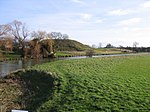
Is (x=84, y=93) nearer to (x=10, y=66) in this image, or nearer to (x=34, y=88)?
(x=34, y=88)

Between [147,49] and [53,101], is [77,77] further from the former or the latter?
[147,49]

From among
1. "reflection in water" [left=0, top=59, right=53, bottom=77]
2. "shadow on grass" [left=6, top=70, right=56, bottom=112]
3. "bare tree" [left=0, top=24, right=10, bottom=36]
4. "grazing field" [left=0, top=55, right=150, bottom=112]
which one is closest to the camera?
"grazing field" [left=0, top=55, right=150, bottom=112]

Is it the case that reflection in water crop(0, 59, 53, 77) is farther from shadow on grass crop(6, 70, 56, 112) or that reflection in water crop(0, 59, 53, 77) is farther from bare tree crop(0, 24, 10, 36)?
bare tree crop(0, 24, 10, 36)

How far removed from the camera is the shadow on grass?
14.9 metres

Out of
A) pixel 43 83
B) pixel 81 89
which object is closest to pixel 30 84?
pixel 43 83

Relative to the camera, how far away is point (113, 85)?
1697 cm

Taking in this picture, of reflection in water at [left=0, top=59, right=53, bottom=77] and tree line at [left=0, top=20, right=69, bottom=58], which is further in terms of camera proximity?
tree line at [left=0, top=20, right=69, bottom=58]

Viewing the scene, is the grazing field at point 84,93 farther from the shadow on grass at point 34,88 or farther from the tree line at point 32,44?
the tree line at point 32,44

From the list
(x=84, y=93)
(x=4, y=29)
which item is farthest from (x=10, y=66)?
(x=84, y=93)

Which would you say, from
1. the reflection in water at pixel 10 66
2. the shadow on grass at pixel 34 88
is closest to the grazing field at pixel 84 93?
the shadow on grass at pixel 34 88

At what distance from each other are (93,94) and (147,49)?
316ft

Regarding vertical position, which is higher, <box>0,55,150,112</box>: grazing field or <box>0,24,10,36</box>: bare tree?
<box>0,24,10,36</box>: bare tree

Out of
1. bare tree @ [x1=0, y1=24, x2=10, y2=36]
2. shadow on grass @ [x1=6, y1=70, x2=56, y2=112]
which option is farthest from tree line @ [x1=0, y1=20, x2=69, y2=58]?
shadow on grass @ [x1=6, y1=70, x2=56, y2=112]

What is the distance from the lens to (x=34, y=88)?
61.6 feet
